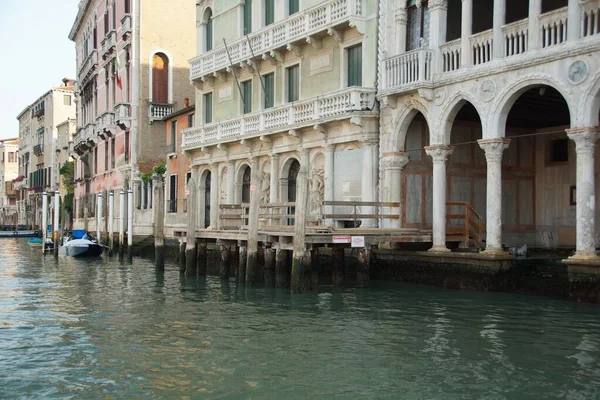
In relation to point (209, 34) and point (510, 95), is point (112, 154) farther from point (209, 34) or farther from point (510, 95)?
point (510, 95)

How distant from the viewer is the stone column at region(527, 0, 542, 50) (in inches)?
619

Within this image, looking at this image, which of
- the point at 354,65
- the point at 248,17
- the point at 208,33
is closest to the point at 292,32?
the point at 354,65

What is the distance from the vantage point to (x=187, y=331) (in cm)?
1241

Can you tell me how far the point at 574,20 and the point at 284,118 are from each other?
11.0m

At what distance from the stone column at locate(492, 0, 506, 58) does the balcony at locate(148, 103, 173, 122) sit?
22569 millimetres

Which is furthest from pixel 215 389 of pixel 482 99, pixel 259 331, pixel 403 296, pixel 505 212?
pixel 505 212

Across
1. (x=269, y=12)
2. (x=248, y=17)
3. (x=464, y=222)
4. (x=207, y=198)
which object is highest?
(x=248, y=17)

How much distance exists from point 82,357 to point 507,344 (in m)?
6.11

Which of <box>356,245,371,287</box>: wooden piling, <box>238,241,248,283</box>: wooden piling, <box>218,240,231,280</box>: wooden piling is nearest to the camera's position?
<box>356,245,371,287</box>: wooden piling

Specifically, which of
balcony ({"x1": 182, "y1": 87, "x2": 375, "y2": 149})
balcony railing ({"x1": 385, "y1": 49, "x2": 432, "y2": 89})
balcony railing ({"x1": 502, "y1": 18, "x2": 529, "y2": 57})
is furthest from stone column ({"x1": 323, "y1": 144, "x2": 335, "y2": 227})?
balcony railing ({"x1": 502, "y1": 18, "x2": 529, "y2": 57})

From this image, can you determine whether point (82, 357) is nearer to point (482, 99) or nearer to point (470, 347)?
point (470, 347)

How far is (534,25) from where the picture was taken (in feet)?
51.9

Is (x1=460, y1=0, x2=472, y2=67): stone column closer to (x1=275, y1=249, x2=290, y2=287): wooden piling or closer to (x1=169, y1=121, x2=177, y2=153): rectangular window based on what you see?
(x1=275, y1=249, x2=290, y2=287): wooden piling

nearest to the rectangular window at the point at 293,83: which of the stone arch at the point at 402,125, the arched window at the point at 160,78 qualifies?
the stone arch at the point at 402,125
